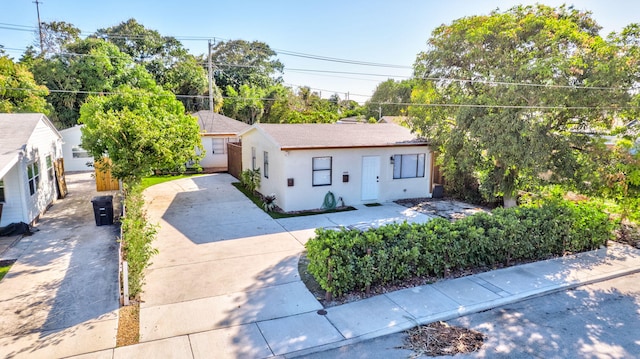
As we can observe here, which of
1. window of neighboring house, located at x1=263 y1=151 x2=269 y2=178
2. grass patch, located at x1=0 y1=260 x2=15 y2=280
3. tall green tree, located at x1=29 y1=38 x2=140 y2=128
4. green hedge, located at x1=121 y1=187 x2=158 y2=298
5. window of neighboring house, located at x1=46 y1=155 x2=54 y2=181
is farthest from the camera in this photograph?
tall green tree, located at x1=29 y1=38 x2=140 y2=128

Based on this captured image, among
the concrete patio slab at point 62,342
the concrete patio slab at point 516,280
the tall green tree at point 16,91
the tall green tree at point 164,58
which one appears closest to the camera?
A: the concrete patio slab at point 62,342

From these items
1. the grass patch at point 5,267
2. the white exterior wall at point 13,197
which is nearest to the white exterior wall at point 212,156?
the white exterior wall at point 13,197

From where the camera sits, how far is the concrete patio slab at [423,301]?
261 inches

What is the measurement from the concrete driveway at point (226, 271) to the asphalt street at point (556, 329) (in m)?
1.49

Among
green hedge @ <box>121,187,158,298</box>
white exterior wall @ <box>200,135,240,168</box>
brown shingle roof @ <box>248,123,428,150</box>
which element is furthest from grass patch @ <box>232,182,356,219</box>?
white exterior wall @ <box>200,135,240,168</box>

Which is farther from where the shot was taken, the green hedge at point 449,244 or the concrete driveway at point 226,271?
the green hedge at point 449,244

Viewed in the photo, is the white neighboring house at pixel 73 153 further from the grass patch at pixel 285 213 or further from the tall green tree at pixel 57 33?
the tall green tree at pixel 57 33

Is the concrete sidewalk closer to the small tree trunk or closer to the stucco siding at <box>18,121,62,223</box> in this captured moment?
the small tree trunk

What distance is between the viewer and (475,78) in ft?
44.5

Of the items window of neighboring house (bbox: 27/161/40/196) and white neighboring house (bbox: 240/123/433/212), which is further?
white neighboring house (bbox: 240/123/433/212)

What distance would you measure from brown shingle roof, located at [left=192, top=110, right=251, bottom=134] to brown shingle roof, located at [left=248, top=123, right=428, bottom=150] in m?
8.14

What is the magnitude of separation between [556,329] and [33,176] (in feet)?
47.5

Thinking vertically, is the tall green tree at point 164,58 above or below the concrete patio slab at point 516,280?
above

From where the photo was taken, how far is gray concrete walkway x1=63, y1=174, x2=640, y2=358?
568cm
